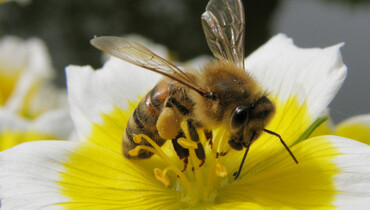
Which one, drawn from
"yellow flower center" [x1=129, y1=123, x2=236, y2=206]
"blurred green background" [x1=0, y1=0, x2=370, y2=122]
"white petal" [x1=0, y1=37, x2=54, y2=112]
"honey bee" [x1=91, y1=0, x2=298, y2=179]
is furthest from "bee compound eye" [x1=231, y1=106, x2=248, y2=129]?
"blurred green background" [x1=0, y1=0, x2=370, y2=122]

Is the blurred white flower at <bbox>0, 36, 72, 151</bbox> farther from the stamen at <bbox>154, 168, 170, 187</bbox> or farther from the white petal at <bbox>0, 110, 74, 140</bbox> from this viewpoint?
the stamen at <bbox>154, 168, 170, 187</bbox>

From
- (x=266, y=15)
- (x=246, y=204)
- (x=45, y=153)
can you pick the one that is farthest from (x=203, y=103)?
(x=266, y=15)

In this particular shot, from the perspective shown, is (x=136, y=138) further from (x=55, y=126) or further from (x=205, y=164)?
(x=55, y=126)

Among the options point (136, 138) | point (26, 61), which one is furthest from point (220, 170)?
point (26, 61)

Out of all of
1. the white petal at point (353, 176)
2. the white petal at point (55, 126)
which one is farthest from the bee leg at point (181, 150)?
the white petal at point (55, 126)

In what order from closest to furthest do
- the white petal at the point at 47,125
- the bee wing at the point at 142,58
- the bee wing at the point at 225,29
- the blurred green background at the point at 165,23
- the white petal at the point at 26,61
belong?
the bee wing at the point at 142,58 → the bee wing at the point at 225,29 → the white petal at the point at 47,125 → the white petal at the point at 26,61 → the blurred green background at the point at 165,23

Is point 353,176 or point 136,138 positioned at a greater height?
point 136,138

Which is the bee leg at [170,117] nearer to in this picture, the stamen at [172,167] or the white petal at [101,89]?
the stamen at [172,167]
